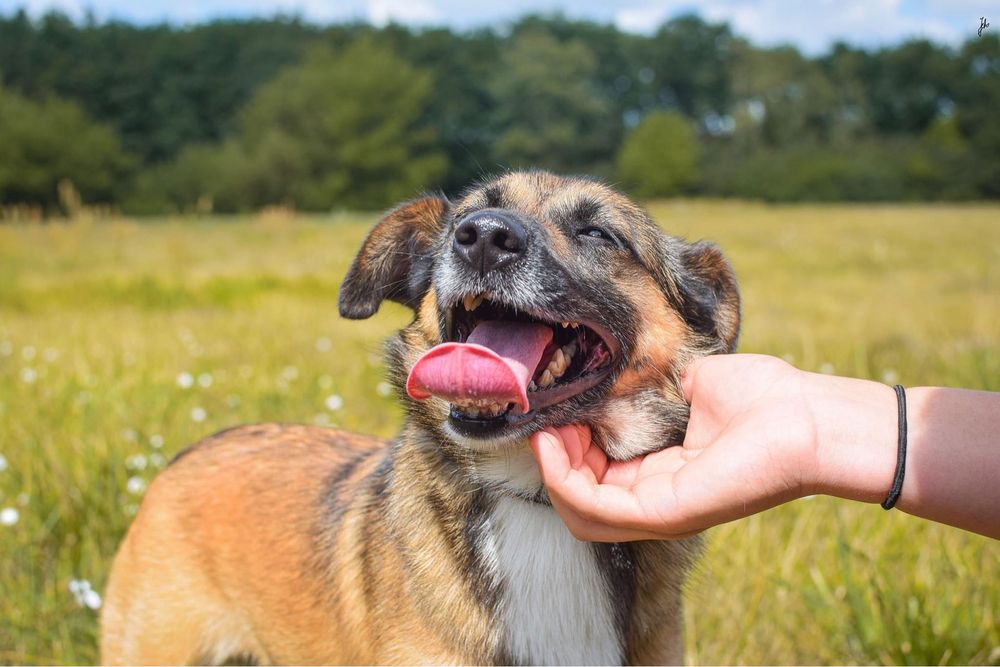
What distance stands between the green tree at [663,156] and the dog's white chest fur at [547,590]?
198ft

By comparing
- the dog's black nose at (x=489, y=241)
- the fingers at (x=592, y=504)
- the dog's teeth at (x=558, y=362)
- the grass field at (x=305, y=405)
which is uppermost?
the dog's black nose at (x=489, y=241)

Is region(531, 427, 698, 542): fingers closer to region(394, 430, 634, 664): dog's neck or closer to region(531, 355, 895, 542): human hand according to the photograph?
Result: region(531, 355, 895, 542): human hand

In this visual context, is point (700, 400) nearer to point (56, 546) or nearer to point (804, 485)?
point (804, 485)

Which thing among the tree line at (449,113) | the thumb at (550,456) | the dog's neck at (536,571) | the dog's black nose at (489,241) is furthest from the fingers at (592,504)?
the tree line at (449,113)

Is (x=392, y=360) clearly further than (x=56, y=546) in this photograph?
No

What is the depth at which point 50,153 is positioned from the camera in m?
46.7

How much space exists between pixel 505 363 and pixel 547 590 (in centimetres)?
75

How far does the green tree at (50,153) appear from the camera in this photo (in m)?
45.0

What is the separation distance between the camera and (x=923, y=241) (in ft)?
59.1

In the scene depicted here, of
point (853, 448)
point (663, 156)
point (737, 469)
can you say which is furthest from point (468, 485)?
point (663, 156)

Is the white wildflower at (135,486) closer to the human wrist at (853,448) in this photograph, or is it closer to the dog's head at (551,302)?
the dog's head at (551,302)

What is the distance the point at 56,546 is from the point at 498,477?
2.53 m

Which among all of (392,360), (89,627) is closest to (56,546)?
(89,627)

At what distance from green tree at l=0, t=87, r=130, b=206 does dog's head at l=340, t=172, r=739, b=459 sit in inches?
1967
